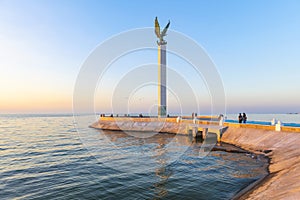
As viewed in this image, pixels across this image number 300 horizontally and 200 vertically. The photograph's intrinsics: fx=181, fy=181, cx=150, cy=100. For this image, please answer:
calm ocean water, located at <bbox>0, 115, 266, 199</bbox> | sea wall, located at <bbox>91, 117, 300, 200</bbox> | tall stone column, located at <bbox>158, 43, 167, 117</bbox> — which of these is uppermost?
tall stone column, located at <bbox>158, 43, 167, 117</bbox>

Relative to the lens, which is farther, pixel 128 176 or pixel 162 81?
pixel 162 81

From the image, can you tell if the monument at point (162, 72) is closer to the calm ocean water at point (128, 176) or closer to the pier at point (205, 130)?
the pier at point (205, 130)

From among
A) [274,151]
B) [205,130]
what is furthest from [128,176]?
[205,130]

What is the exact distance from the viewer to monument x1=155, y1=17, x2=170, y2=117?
48.5m

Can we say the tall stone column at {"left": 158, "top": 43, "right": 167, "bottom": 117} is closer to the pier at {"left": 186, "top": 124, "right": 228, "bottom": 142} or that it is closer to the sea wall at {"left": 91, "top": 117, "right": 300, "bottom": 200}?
the sea wall at {"left": 91, "top": 117, "right": 300, "bottom": 200}

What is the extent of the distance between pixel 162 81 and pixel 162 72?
2.58 metres

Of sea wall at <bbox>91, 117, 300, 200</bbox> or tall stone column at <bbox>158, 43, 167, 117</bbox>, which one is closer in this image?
sea wall at <bbox>91, 117, 300, 200</bbox>

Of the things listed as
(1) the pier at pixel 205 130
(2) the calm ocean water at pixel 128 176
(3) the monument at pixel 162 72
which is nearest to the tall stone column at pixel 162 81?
(3) the monument at pixel 162 72

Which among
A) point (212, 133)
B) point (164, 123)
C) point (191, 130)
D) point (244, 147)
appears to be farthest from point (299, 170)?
point (164, 123)

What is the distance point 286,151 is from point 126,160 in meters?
14.6

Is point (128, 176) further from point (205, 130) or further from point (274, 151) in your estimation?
point (205, 130)

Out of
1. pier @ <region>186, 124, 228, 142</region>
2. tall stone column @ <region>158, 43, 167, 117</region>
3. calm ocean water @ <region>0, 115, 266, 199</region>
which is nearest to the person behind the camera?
calm ocean water @ <region>0, 115, 266, 199</region>

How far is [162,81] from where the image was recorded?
163 ft

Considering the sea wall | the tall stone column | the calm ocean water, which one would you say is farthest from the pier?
the tall stone column
